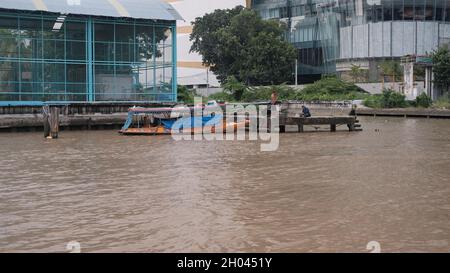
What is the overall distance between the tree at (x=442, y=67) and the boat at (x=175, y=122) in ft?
113

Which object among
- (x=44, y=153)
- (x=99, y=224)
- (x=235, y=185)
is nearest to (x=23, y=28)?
(x=44, y=153)

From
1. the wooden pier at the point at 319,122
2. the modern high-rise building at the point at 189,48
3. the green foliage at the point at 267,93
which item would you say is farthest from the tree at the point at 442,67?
the modern high-rise building at the point at 189,48

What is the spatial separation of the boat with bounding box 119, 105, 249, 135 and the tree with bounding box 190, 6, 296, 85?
47545 mm

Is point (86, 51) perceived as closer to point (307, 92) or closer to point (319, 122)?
point (319, 122)

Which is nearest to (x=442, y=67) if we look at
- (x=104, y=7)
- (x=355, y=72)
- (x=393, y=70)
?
(x=393, y=70)

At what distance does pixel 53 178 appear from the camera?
17.0 m

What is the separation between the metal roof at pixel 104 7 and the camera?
39.6 m

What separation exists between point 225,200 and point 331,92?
63.6 metres

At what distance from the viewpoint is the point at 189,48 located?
110 meters

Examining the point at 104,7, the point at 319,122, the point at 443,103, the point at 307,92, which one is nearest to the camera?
the point at 319,122

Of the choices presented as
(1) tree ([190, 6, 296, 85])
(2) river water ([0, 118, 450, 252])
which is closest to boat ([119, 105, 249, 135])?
(2) river water ([0, 118, 450, 252])

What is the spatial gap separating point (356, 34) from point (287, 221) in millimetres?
80935

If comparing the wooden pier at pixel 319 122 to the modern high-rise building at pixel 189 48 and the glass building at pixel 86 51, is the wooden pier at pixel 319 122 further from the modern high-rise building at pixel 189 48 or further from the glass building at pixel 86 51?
the modern high-rise building at pixel 189 48
